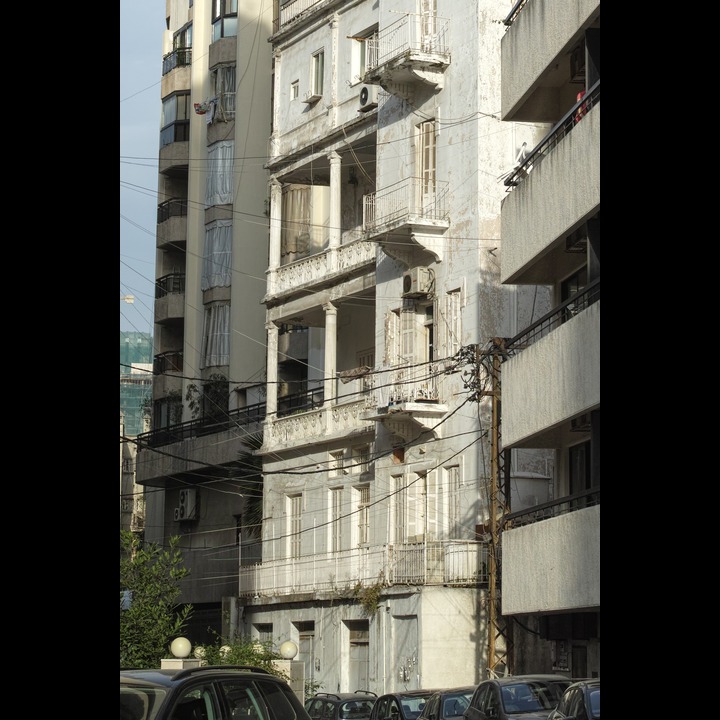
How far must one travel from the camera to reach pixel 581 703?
15.1m

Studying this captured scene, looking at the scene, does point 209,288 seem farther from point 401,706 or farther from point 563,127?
point 401,706

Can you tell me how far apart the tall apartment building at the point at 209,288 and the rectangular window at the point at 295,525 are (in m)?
4.97

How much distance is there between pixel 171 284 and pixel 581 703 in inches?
1753

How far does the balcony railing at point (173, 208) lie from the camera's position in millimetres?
57969

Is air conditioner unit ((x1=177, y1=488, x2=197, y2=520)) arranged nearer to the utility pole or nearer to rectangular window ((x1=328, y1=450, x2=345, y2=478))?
rectangular window ((x1=328, y1=450, x2=345, y2=478))

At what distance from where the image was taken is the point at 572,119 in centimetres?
2286

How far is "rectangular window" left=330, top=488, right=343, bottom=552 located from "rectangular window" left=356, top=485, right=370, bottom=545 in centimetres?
78

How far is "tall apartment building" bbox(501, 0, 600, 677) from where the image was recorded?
2159 cm

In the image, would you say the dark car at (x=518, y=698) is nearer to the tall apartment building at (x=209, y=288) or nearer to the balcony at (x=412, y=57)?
the balcony at (x=412, y=57)
